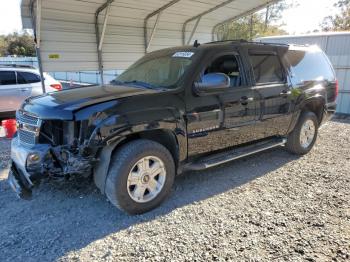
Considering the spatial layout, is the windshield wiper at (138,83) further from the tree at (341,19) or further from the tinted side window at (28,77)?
the tree at (341,19)

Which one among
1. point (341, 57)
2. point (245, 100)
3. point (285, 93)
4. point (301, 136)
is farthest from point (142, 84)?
point (341, 57)

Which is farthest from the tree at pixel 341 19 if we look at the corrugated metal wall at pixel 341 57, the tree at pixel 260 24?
the corrugated metal wall at pixel 341 57

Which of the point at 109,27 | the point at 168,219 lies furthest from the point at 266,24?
the point at 168,219

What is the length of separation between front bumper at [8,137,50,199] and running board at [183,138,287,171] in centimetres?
170

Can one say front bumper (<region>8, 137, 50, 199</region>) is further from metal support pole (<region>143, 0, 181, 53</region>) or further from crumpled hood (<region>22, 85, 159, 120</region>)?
metal support pole (<region>143, 0, 181, 53</region>)

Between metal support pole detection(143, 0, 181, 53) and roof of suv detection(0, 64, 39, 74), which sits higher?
metal support pole detection(143, 0, 181, 53)

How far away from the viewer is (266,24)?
86.2ft

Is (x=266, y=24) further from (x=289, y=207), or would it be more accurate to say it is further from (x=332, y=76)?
(x=289, y=207)

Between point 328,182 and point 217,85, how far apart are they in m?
2.28

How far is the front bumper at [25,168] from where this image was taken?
3068mm

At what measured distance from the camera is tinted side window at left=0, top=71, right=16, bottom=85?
841cm

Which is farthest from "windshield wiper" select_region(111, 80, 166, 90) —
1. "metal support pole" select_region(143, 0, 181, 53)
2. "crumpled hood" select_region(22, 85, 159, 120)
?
"metal support pole" select_region(143, 0, 181, 53)

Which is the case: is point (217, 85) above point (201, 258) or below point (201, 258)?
above

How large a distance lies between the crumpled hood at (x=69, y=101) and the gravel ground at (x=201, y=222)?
1.23 m
